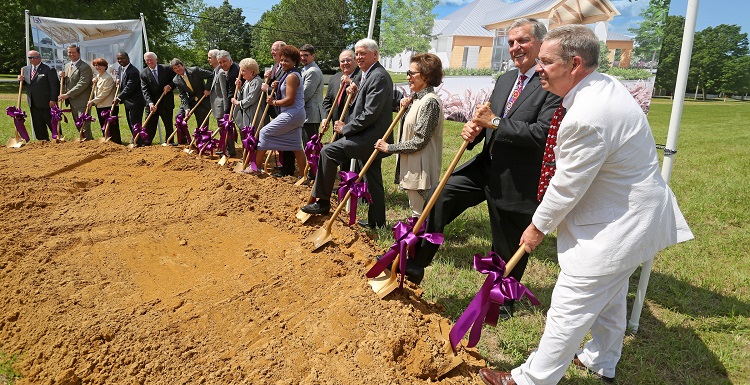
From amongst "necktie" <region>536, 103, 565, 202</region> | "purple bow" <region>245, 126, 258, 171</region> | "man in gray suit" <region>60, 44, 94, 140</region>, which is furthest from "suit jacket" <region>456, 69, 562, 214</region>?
"man in gray suit" <region>60, 44, 94, 140</region>

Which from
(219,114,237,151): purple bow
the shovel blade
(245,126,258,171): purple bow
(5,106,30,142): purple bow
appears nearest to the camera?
the shovel blade

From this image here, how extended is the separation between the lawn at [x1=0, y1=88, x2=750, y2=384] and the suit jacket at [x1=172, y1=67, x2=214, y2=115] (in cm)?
439

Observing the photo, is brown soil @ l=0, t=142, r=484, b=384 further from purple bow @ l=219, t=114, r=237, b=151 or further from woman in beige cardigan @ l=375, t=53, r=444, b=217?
purple bow @ l=219, t=114, r=237, b=151

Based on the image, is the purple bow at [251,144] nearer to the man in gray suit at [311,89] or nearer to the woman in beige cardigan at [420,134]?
the man in gray suit at [311,89]

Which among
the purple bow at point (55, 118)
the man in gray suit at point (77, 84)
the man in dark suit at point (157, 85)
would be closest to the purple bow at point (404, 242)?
the man in dark suit at point (157, 85)

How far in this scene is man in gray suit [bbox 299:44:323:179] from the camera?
6609mm

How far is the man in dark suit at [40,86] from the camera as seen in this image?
9234 millimetres

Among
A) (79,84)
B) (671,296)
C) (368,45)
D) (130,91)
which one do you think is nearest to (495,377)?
(671,296)

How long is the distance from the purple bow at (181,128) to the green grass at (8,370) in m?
6.31

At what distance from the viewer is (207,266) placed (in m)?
3.80

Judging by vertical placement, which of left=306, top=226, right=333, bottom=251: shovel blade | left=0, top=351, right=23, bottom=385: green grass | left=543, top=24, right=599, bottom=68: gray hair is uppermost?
left=543, top=24, right=599, bottom=68: gray hair

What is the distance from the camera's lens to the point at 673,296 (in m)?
3.74

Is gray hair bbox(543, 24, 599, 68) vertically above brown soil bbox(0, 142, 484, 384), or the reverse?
gray hair bbox(543, 24, 599, 68)

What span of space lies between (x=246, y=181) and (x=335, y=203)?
1.29 meters
